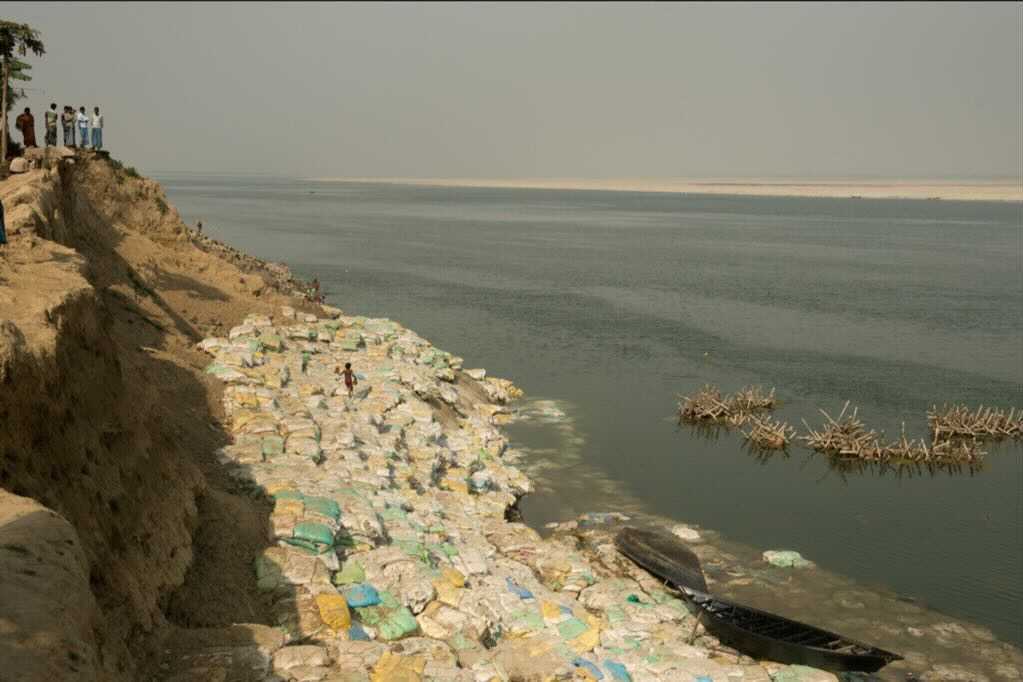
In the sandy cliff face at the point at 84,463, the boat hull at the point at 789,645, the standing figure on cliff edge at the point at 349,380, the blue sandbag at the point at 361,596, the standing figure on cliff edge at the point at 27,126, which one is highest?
the standing figure on cliff edge at the point at 27,126

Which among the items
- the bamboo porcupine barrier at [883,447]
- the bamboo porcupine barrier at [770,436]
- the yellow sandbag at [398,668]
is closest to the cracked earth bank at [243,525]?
the yellow sandbag at [398,668]

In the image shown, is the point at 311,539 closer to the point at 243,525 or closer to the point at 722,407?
the point at 243,525

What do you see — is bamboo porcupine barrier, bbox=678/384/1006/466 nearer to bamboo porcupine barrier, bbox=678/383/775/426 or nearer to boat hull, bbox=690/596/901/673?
bamboo porcupine barrier, bbox=678/383/775/426

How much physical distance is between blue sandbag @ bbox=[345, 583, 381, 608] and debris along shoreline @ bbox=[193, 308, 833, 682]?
0.08 ft

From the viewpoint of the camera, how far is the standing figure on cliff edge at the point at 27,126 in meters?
18.2

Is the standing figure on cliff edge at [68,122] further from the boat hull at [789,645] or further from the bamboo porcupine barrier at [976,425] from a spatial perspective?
the bamboo porcupine barrier at [976,425]

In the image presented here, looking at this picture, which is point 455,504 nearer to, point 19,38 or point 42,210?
point 42,210

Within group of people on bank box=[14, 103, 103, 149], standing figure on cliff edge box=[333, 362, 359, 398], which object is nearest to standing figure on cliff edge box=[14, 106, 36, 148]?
group of people on bank box=[14, 103, 103, 149]

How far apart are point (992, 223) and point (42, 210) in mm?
117019

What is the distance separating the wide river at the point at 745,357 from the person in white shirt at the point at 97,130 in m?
15.2

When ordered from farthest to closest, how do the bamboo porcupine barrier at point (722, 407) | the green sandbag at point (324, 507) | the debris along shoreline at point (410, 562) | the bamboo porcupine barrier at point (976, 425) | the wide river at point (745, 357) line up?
the bamboo porcupine barrier at point (722, 407) < the bamboo porcupine barrier at point (976, 425) < the wide river at point (745, 357) < the green sandbag at point (324, 507) < the debris along shoreline at point (410, 562)

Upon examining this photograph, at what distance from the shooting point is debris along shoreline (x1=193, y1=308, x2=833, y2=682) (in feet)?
31.0

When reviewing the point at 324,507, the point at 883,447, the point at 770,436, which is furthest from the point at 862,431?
the point at 324,507

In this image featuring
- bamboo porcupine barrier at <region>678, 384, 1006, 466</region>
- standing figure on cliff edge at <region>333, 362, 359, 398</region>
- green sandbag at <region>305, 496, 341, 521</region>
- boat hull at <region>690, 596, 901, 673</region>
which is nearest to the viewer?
boat hull at <region>690, 596, 901, 673</region>
